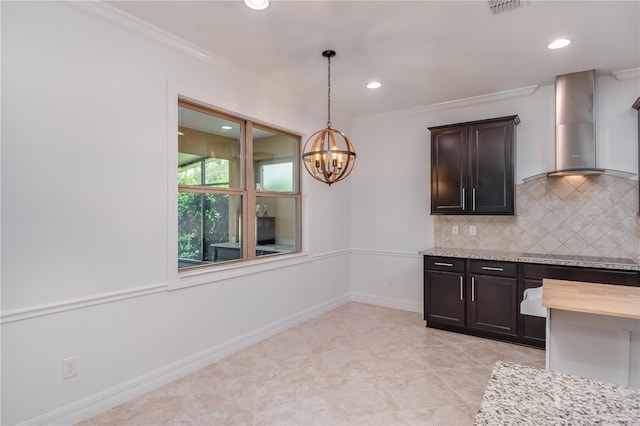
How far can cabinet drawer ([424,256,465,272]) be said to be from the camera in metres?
3.85

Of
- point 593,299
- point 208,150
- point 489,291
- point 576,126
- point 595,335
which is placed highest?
point 576,126

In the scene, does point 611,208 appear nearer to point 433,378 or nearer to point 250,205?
point 433,378

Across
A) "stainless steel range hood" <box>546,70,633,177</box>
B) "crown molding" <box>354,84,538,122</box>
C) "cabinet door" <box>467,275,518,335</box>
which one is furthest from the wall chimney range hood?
"cabinet door" <box>467,275,518,335</box>

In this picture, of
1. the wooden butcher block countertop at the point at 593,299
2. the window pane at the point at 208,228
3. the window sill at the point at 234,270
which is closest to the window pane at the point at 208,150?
the window pane at the point at 208,228

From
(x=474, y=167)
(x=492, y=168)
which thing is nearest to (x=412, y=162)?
(x=474, y=167)

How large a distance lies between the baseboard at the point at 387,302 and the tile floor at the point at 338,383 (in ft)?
2.66

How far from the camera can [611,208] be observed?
350 centimetres

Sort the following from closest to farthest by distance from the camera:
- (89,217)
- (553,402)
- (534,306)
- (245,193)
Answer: (553,402)
(534,306)
(89,217)
(245,193)

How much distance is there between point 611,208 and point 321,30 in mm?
3472

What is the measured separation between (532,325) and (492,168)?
5.69ft

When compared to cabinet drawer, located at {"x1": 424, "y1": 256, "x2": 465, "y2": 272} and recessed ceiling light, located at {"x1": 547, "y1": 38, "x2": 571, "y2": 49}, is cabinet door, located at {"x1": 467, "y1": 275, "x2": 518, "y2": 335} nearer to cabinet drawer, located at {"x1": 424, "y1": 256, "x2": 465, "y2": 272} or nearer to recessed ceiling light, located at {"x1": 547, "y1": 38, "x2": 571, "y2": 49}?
cabinet drawer, located at {"x1": 424, "y1": 256, "x2": 465, "y2": 272}

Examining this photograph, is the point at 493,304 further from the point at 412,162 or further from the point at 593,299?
the point at 412,162

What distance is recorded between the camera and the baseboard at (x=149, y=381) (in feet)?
7.07

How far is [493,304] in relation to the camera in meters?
3.64
